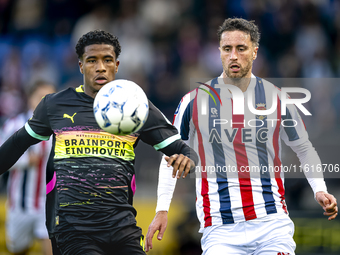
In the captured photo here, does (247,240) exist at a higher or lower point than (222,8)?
lower

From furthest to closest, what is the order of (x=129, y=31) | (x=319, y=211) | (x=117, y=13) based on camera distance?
(x=117, y=13) < (x=129, y=31) < (x=319, y=211)

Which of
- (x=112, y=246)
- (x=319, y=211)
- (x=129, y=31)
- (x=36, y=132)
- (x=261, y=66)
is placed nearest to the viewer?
(x=112, y=246)

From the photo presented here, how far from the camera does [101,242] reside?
13.1 ft

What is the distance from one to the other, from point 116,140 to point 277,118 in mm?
1556

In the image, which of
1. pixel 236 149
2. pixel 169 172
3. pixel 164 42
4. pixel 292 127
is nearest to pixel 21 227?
pixel 169 172

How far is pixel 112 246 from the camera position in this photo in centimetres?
402

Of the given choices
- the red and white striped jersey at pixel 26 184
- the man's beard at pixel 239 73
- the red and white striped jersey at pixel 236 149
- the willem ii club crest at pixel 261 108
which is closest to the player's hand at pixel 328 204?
the red and white striped jersey at pixel 236 149

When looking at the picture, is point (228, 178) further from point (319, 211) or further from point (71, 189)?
point (319, 211)

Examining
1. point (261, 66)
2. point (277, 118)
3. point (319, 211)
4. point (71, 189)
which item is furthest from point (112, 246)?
point (261, 66)

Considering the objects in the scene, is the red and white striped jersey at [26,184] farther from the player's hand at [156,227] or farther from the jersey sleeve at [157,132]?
the jersey sleeve at [157,132]

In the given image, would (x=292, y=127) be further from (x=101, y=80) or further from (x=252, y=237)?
(x=101, y=80)

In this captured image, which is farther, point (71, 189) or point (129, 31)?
point (129, 31)

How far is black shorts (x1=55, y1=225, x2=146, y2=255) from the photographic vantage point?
12.9ft

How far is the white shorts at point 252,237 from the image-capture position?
436 cm
